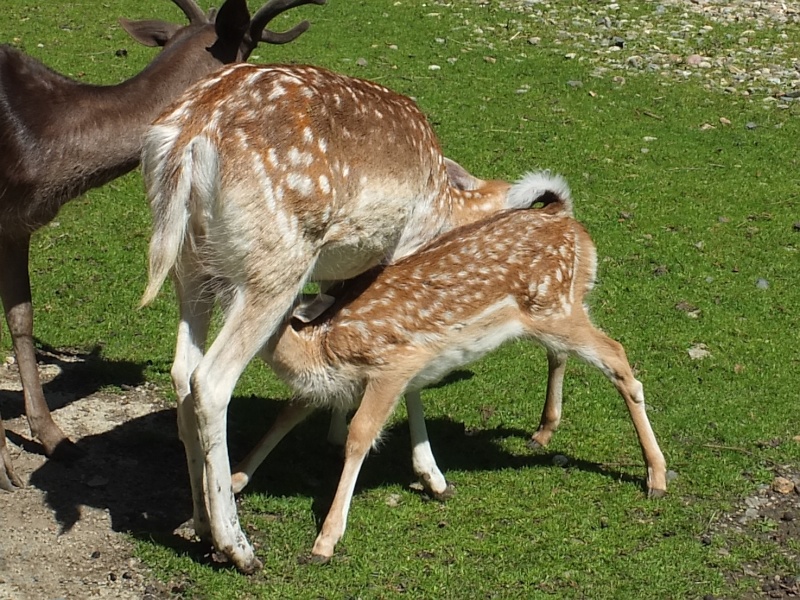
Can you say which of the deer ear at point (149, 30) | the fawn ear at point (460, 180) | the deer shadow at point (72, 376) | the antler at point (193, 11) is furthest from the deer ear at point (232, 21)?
the deer shadow at point (72, 376)

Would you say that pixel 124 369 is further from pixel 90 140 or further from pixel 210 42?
pixel 210 42

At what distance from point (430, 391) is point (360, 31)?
19.9 feet

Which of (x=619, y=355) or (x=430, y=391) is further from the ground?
(x=619, y=355)

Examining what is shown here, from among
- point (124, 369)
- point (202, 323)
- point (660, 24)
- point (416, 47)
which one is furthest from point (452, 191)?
point (660, 24)

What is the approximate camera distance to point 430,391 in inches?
234

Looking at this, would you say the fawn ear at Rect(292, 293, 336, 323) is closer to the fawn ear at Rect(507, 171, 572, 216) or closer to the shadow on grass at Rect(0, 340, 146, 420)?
the fawn ear at Rect(507, 171, 572, 216)

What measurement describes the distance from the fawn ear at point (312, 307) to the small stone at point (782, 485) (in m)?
2.16

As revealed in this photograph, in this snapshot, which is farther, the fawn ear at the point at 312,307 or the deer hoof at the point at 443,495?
the deer hoof at the point at 443,495

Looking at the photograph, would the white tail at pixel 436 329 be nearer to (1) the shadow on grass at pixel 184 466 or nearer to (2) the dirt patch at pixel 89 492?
(1) the shadow on grass at pixel 184 466

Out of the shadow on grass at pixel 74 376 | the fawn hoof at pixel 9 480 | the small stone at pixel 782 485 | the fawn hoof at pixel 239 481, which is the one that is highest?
the fawn hoof at pixel 9 480

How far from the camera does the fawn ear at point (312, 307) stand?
4.65m

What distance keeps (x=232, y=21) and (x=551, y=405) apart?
249 cm

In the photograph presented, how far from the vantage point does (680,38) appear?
1140cm

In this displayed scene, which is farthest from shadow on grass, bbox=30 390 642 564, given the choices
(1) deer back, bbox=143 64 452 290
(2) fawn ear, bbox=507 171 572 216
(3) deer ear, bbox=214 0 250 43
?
(3) deer ear, bbox=214 0 250 43
